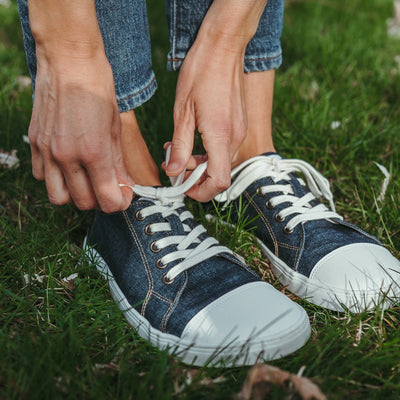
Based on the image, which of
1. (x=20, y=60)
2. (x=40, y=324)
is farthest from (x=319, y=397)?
(x=20, y=60)

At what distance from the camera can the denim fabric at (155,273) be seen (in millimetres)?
1178

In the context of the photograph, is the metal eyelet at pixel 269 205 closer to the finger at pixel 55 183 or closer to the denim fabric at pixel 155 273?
the denim fabric at pixel 155 273

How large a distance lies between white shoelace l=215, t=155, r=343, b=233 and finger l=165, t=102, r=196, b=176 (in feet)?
1.02

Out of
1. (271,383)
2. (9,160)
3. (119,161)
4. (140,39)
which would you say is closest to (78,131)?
(119,161)

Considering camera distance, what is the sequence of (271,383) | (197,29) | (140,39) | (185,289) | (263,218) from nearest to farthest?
(271,383) → (185,289) → (140,39) → (197,29) → (263,218)

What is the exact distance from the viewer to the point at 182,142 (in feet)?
4.25

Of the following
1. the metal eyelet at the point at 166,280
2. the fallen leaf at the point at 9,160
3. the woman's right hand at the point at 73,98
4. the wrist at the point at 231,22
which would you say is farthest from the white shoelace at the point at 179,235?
the fallen leaf at the point at 9,160

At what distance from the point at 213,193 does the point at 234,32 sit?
0.48m

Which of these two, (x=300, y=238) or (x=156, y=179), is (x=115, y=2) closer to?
(x=156, y=179)

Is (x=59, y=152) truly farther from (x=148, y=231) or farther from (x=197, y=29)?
(x=197, y=29)

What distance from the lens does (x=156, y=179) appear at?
1.49m

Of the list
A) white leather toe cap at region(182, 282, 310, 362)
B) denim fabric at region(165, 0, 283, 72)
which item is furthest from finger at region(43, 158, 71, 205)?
denim fabric at region(165, 0, 283, 72)

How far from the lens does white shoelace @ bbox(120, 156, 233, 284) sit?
126cm

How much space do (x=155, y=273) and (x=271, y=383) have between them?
45 cm
